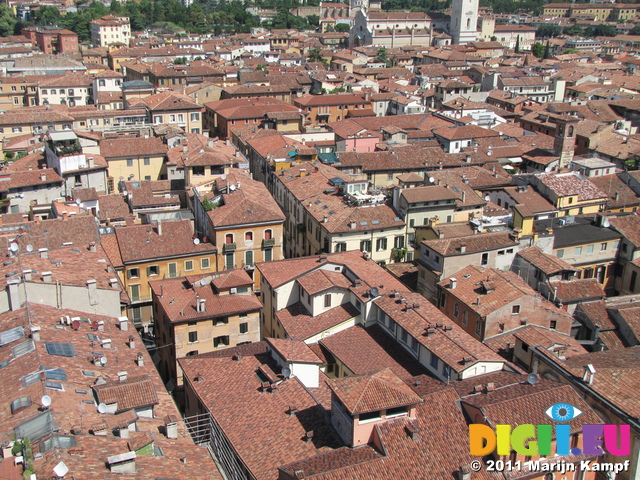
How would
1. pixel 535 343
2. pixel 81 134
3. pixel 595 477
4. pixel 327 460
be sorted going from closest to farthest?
pixel 327 460 → pixel 595 477 → pixel 535 343 → pixel 81 134

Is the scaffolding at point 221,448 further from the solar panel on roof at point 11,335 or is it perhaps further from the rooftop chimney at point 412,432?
the solar panel on roof at point 11,335

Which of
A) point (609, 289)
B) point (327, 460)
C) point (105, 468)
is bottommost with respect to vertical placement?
point (609, 289)

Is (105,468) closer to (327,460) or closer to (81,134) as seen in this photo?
(327,460)

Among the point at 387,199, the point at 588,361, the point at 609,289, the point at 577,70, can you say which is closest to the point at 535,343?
the point at 588,361

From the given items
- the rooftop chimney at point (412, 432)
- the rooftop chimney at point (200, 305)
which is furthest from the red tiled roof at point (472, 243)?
the rooftop chimney at point (412, 432)

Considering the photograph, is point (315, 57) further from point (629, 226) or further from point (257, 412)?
point (257, 412)

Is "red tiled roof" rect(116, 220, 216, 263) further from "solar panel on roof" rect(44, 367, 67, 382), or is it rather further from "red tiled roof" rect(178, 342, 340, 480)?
"solar panel on roof" rect(44, 367, 67, 382)

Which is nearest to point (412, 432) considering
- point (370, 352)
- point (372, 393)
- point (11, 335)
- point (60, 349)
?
point (372, 393)

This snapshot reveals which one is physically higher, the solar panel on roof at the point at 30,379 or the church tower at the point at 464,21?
the church tower at the point at 464,21
